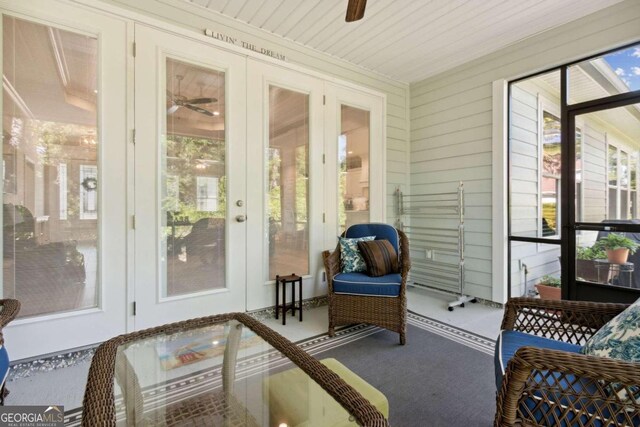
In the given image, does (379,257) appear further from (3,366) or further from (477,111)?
(3,366)

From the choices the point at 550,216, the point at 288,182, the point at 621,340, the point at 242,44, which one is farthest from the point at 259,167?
the point at 550,216

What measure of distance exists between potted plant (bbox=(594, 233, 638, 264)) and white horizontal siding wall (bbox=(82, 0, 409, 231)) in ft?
→ 7.16

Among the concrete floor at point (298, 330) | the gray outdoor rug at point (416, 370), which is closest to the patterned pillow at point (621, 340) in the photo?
the gray outdoor rug at point (416, 370)

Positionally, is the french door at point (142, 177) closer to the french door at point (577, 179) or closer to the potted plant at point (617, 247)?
the french door at point (577, 179)

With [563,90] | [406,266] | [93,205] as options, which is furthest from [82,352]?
[563,90]

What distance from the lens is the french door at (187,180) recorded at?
2.53 metres

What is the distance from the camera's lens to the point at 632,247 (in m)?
2.72

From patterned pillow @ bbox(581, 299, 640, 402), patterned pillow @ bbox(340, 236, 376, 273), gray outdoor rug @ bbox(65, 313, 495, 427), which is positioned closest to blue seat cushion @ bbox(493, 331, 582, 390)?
patterned pillow @ bbox(581, 299, 640, 402)

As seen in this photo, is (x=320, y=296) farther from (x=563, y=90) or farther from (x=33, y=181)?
(x=563, y=90)

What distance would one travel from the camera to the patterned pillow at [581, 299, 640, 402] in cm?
106

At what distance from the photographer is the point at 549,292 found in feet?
11.0

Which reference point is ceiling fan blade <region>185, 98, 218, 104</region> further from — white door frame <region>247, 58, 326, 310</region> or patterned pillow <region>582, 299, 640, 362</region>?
patterned pillow <region>582, 299, 640, 362</region>

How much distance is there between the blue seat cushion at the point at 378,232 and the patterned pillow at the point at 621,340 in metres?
1.88

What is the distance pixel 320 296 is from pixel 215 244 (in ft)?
4.49
